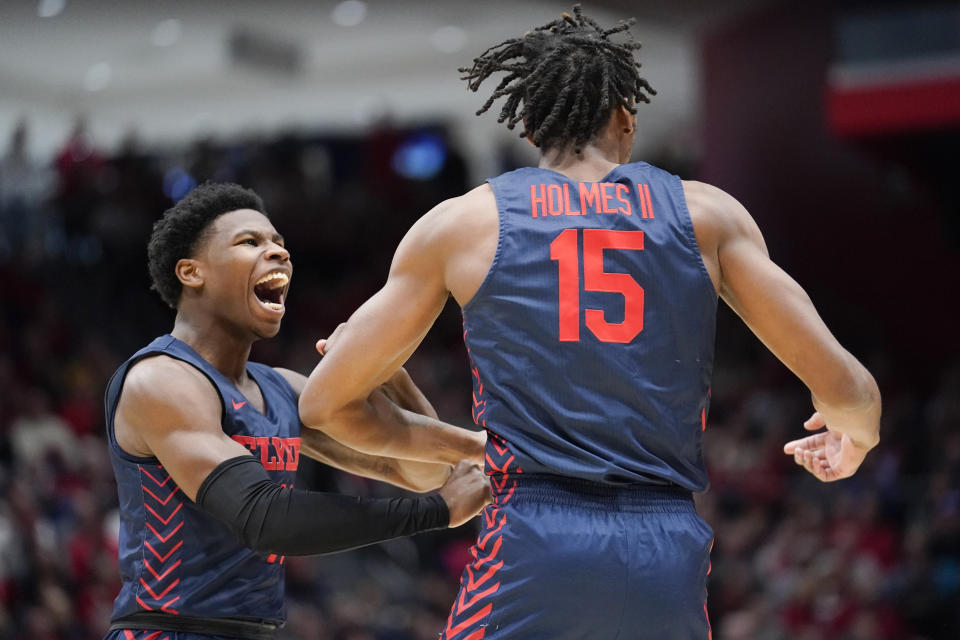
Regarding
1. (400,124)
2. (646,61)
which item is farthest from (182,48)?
(646,61)

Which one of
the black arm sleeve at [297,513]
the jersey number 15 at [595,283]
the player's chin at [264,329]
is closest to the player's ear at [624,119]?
the jersey number 15 at [595,283]

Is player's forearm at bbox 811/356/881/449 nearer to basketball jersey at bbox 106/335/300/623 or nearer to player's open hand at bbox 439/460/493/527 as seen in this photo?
player's open hand at bbox 439/460/493/527

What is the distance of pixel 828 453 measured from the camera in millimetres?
3025

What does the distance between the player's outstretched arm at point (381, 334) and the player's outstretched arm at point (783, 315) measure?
608mm

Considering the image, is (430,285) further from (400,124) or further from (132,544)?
(400,124)

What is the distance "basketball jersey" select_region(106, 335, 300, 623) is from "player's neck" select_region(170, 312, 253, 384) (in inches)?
3.4

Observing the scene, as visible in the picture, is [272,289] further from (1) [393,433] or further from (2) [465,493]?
(2) [465,493]

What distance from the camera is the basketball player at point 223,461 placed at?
9.82 feet

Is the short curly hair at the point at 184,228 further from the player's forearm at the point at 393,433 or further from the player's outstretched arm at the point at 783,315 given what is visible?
the player's outstretched arm at the point at 783,315

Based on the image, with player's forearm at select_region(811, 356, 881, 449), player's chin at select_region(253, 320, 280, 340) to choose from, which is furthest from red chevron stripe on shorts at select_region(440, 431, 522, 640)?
player's chin at select_region(253, 320, 280, 340)

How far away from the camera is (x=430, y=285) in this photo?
109 inches

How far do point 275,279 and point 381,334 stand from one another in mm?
849

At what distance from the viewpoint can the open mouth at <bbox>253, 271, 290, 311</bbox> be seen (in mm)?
3488

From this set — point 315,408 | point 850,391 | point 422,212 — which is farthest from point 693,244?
point 422,212
